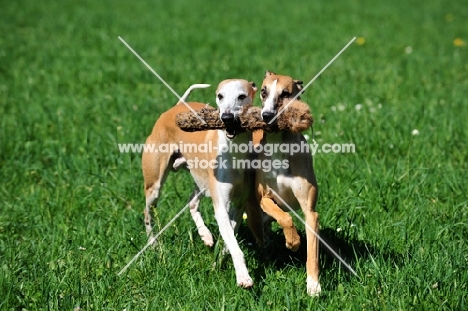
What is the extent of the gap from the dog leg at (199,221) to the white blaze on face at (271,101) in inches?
45.1

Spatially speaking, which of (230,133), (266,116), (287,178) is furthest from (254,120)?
(287,178)

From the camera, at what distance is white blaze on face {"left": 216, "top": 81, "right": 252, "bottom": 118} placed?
15.6 ft

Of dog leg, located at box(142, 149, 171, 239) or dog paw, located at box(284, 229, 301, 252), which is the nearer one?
dog paw, located at box(284, 229, 301, 252)

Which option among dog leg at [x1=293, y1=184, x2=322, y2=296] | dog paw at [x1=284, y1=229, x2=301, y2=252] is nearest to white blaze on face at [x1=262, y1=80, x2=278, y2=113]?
dog leg at [x1=293, y1=184, x2=322, y2=296]

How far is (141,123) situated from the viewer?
25.4 ft

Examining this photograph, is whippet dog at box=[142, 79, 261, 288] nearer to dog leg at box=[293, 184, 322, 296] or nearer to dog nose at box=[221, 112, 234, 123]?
dog nose at box=[221, 112, 234, 123]

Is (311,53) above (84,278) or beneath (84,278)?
above

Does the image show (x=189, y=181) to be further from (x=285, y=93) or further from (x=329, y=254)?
(x=285, y=93)

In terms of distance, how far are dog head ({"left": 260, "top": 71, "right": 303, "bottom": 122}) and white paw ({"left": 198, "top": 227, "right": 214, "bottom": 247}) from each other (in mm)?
1114

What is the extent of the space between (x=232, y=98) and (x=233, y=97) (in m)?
0.01

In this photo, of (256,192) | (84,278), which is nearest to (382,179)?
(256,192)

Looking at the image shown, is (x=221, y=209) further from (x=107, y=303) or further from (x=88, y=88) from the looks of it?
(x=88, y=88)

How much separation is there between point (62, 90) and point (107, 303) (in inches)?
236

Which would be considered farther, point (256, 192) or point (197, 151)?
point (197, 151)
